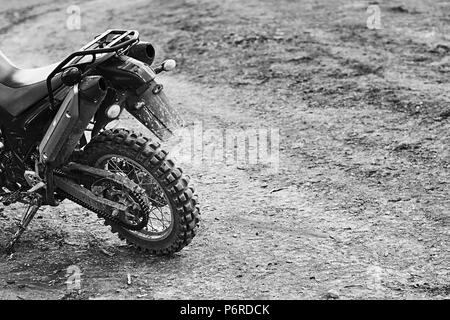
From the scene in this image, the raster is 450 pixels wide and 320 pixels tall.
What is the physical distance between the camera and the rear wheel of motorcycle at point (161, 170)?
14.8ft

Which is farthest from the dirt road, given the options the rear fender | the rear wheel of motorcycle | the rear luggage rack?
the rear luggage rack

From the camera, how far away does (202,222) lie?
537 cm

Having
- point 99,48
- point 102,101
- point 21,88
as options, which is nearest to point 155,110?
point 102,101

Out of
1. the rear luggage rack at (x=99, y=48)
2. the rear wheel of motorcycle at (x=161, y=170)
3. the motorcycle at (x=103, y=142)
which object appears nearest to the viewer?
the rear luggage rack at (x=99, y=48)

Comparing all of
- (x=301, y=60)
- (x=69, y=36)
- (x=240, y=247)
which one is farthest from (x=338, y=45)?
(x=240, y=247)

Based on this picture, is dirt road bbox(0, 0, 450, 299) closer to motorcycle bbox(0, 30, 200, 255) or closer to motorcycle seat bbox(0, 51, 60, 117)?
motorcycle bbox(0, 30, 200, 255)

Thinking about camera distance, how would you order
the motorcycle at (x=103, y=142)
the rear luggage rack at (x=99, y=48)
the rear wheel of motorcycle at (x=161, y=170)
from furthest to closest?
the rear wheel of motorcycle at (x=161, y=170) < the motorcycle at (x=103, y=142) < the rear luggage rack at (x=99, y=48)

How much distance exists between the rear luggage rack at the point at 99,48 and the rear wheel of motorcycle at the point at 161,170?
1.29ft

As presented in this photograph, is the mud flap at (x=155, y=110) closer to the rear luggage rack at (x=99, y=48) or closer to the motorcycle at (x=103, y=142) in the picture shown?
the motorcycle at (x=103, y=142)

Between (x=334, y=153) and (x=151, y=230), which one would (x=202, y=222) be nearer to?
(x=151, y=230)

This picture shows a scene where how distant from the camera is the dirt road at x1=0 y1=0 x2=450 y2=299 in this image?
4.59m

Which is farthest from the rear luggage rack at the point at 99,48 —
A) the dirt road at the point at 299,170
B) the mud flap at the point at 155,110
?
the dirt road at the point at 299,170

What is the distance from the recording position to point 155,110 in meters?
4.48

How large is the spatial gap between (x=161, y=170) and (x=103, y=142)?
0.42 metres
